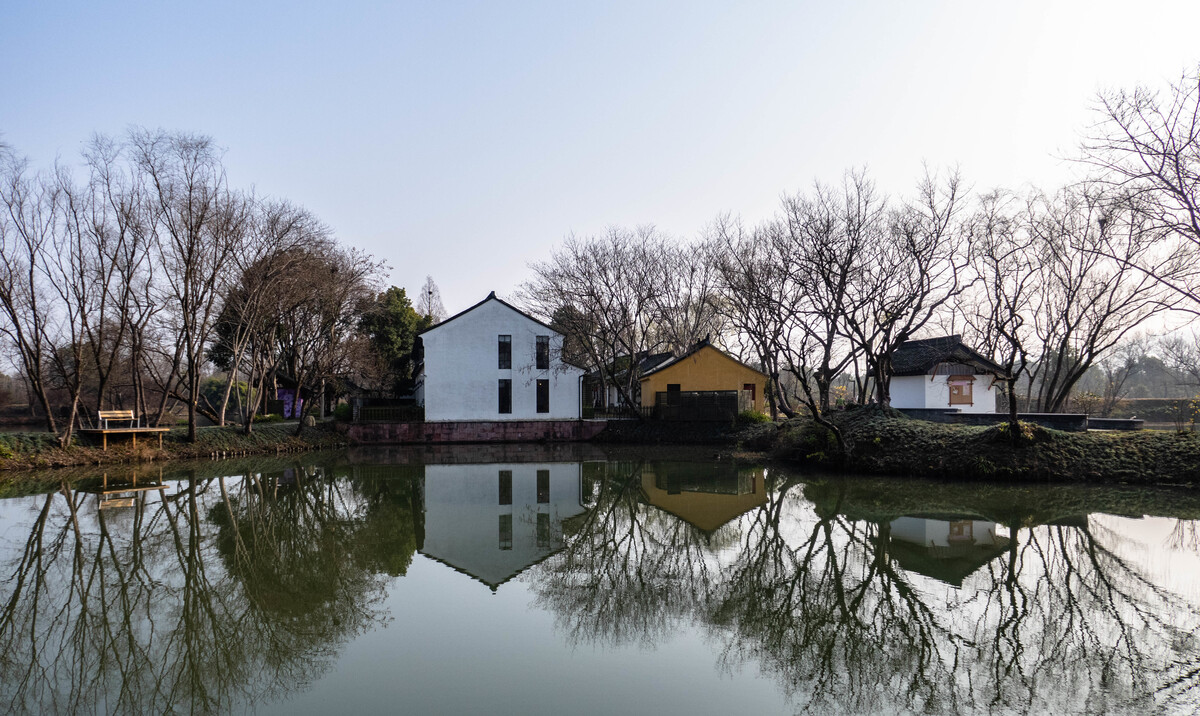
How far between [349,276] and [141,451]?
9.63m

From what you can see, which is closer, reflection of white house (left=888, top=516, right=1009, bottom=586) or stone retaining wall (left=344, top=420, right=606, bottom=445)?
reflection of white house (left=888, top=516, right=1009, bottom=586)

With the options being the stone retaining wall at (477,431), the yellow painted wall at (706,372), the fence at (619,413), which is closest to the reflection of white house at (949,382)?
the yellow painted wall at (706,372)

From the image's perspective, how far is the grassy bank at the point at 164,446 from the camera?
1845 cm

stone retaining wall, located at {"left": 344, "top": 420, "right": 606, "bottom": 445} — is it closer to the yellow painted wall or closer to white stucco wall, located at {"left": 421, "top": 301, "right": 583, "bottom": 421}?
white stucco wall, located at {"left": 421, "top": 301, "right": 583, "bottom": 421}

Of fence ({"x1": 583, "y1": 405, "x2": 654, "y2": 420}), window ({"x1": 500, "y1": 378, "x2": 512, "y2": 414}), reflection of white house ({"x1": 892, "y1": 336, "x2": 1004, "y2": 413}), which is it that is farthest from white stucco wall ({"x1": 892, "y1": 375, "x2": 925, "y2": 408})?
window ({"x1": 500, "y1": 378, "x2": 512, "y2": 414})

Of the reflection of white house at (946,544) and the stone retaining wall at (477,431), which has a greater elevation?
the stone retaining wall at (477,431)

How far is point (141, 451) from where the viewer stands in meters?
20.4

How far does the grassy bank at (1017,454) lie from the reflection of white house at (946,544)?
553cm

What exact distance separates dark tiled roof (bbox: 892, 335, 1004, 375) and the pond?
50.1ft

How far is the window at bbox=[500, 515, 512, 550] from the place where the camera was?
31.4 ft

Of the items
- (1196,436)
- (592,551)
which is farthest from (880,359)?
(592,551)

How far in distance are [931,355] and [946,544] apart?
22.6 m

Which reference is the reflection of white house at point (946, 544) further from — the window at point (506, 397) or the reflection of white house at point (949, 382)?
the window at point (506, 397)

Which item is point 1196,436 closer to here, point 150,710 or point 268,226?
point 150,710
